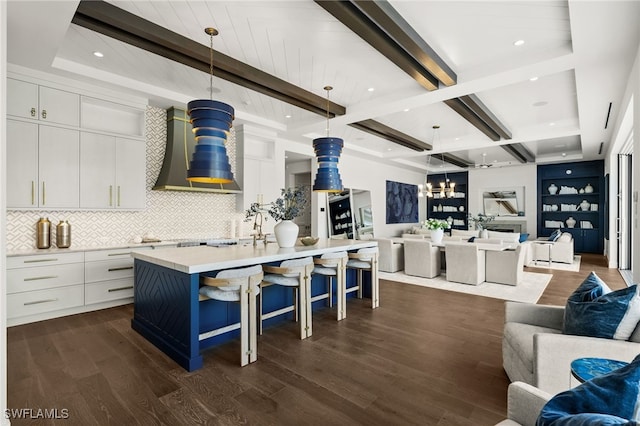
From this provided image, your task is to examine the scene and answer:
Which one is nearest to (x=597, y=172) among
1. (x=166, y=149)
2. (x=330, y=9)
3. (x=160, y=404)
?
(x=330, y=9)

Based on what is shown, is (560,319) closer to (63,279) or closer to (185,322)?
(185,322)

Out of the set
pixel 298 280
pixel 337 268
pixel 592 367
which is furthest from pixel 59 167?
pixel 592 367

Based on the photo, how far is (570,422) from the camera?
0.85 m

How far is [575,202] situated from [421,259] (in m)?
7.65

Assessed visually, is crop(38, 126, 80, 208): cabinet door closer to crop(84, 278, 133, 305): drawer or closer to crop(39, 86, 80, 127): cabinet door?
crop(39, 86, 80, 127): cabinet door

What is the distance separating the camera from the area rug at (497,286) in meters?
5.11

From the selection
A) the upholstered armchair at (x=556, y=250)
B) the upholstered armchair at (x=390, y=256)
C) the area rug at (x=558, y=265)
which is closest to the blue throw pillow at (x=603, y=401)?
the upholstered armchair at (x=390, y=256)

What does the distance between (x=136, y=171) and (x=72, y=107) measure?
108 centimetres

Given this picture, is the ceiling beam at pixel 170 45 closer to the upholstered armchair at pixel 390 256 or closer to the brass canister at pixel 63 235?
the brass canister at pixel 63 235

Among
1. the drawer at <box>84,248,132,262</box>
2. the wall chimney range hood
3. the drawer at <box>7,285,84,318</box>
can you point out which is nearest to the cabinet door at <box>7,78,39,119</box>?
the wall chimney range hood

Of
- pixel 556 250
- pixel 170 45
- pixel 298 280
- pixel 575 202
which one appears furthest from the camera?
pixel 575 202

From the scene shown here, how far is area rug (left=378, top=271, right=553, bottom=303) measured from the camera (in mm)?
5105

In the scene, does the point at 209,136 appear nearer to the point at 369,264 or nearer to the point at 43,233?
the point at 369,264

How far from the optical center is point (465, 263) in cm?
590
